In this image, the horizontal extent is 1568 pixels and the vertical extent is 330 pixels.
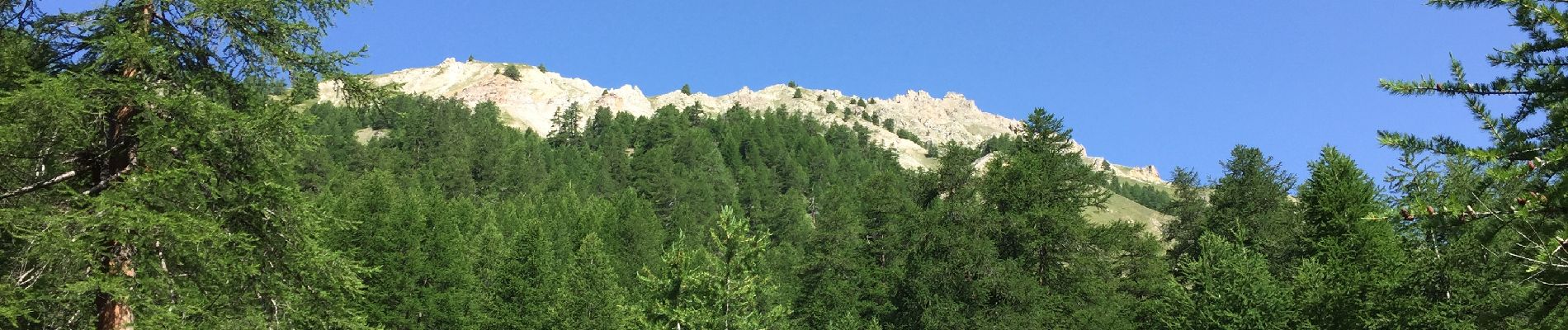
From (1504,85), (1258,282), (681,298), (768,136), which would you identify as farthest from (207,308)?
(768,136)

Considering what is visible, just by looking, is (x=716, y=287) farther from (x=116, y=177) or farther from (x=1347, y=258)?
(x=116, y=177)

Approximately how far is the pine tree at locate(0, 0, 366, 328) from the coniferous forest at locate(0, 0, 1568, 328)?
0.04 m

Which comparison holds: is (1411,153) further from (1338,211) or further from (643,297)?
(643,297)

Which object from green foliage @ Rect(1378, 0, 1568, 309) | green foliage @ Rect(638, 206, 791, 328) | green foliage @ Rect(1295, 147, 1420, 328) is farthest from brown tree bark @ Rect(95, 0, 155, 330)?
green foliage @ Rect(1295, 147, 1420, 328)

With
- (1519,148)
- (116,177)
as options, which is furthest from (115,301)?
(1519,148)

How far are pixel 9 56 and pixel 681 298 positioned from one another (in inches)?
843

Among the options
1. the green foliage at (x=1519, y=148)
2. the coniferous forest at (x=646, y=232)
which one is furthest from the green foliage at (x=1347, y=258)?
the green foliage at (x=1519, y=148)

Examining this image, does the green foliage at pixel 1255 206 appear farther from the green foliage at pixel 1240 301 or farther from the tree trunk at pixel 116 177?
the tree trunk at pixel 116 177

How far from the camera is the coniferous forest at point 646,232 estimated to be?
9.61m

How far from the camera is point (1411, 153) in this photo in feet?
28.2

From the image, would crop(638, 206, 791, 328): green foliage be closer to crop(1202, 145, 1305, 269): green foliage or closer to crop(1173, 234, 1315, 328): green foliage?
crop(1173, 234, 1315, 328): green foliage

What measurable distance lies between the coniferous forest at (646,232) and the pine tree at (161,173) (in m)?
0.04

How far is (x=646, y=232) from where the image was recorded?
55.0 metres

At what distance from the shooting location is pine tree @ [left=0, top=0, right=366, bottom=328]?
32.1ft
